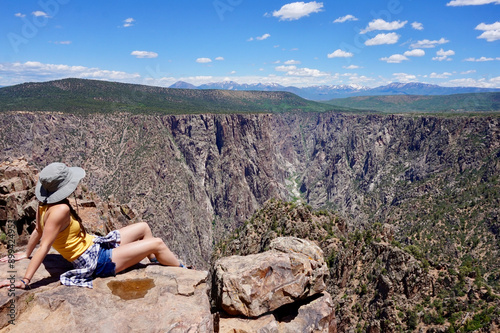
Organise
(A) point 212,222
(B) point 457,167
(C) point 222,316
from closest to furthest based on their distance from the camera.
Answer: (C) point 222,316, (B) point 457,167, (A) point 212,222

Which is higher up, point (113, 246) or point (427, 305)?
point (113, 246)

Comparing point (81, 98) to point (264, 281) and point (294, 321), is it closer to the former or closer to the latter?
point (264, 281)

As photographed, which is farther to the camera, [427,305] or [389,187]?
[389,187]

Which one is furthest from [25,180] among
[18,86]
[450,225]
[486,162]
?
[18,86]

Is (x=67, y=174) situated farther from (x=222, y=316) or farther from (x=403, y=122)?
(x=403, y=122)

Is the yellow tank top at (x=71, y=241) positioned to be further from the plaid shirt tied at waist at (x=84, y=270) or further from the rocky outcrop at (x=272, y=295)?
the rocky outcrop at (x=272, y=295)

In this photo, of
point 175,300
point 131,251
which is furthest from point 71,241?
point 175,300

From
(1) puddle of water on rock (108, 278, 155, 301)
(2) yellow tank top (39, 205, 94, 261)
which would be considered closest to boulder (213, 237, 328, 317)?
(1) puddle of water on rock (108, 278, 155, 301)

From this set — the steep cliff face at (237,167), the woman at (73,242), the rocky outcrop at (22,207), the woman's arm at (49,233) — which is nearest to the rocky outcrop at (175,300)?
the woman at (73,242)
